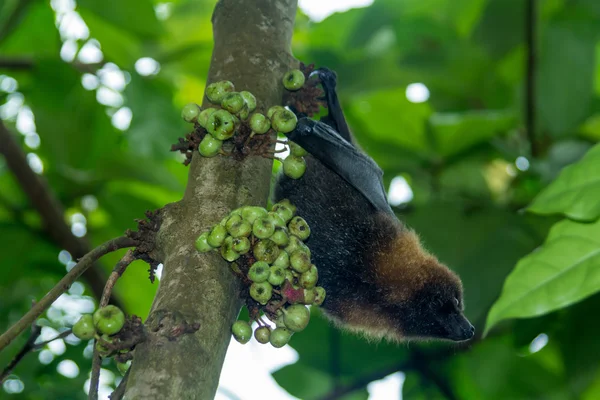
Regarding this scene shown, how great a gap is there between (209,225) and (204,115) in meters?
0.49

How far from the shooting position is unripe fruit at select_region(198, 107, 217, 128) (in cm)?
256

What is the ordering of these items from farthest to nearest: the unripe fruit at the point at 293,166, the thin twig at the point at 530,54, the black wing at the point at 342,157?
the thin twig at the point at 530,54, the black wing at the point at 342,157, the unripe fruit at the point at 293,166

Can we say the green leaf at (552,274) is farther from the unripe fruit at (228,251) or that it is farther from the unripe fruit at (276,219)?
the unripe fruit at (228,251)

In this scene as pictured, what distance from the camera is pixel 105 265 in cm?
495

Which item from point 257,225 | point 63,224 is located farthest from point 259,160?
point 63,224

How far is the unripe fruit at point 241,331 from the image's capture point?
7.62ft

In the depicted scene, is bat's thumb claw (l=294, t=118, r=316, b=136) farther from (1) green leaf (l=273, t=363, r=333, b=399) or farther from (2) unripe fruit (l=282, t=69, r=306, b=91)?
(1) green leaf (l=273, t=363, r=333, b=399)

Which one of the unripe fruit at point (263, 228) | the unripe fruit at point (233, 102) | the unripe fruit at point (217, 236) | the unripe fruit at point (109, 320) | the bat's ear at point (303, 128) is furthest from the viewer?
the bat's ear at point (303, 128)

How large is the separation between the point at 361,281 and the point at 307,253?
129 cm

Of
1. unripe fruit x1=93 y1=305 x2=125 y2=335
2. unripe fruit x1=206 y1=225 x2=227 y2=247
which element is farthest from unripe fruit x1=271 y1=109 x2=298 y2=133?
unripe fruit x1=93 y1=305 x2=125 y2=335

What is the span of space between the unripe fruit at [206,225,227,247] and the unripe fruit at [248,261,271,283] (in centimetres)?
17

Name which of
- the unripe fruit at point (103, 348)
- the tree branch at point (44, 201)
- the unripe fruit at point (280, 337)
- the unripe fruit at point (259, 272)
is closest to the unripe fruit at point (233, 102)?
the unripe fruit at point (259, 272)

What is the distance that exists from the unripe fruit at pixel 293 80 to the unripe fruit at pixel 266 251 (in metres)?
0.74

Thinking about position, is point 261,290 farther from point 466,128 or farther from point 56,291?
point 466,128
